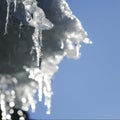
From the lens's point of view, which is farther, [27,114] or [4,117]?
[27,114]

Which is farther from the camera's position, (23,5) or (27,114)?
(27,114)

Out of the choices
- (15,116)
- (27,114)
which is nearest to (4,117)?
(15,116)

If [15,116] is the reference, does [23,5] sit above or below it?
above

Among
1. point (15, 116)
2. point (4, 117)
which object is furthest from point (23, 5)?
point (15, 116)

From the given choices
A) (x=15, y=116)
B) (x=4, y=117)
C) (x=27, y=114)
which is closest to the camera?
(x=4, y=117)

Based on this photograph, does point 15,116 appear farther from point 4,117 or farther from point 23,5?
point 23,5

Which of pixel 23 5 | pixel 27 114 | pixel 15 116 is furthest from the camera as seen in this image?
pixel 27 114

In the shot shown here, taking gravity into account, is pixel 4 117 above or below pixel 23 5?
below

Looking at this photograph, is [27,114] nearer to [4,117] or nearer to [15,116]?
[15,116]

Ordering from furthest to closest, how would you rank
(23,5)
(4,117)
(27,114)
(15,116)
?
(27,114) < (15,116) < (4,117) < (23,5)
